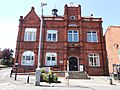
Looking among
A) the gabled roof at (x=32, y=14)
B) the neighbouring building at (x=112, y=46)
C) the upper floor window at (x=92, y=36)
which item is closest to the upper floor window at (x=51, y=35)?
the gabled roof at (x=32, y=14)

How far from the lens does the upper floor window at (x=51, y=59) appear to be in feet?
94.2

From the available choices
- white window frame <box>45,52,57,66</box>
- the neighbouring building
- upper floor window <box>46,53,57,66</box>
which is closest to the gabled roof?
white window frame <box>45,52,57,66</box>

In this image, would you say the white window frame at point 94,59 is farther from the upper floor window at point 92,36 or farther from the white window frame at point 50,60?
the white window frame at point 50,60

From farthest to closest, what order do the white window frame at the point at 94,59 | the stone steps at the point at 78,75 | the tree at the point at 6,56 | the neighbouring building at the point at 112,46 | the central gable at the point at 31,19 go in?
the tree at the point at 6,56
the central gable at the point at 31,19
the white window frame at the point at 94,59
the neighbouring building at the point at 112,46
the stone steps at the point at 78,75

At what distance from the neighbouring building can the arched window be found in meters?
13.5

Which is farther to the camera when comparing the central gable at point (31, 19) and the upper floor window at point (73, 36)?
the central gable at point (31, 19)

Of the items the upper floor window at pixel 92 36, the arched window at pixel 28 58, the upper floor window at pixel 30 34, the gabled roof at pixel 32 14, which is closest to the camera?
the arched window at pixel 28 58

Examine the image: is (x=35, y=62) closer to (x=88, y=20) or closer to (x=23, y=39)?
(x=23, y=39)

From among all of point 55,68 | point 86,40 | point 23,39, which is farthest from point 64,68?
point 23,39

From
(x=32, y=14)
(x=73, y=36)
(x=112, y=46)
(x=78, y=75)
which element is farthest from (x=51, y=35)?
(x=112, y=46)

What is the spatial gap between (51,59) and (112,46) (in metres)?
11.1

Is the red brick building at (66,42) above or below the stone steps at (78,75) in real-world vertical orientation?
above

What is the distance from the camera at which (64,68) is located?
28.5 meters

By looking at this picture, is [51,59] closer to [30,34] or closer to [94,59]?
[30,34]
